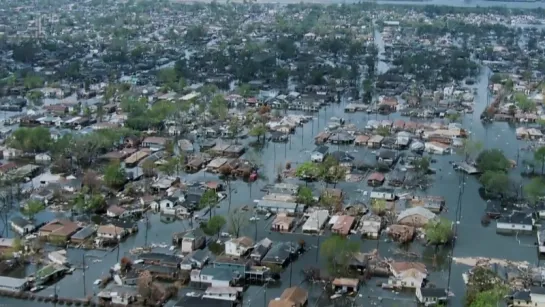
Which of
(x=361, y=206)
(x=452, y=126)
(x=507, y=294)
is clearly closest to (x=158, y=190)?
(x=361, y=206)

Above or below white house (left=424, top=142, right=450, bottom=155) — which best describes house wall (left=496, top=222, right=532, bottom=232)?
above

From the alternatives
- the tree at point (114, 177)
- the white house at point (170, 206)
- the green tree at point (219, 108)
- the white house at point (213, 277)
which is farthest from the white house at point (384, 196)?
the green tree at point (219, 108)

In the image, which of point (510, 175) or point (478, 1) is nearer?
point (510, 175)

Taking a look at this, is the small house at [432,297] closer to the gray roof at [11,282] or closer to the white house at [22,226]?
the gray roof at [11,282]

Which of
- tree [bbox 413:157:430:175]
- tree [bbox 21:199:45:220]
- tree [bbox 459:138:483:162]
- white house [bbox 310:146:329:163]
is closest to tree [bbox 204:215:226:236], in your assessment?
tree [bbox 21:199:45:220]

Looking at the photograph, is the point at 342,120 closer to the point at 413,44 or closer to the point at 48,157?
the point at 48,157

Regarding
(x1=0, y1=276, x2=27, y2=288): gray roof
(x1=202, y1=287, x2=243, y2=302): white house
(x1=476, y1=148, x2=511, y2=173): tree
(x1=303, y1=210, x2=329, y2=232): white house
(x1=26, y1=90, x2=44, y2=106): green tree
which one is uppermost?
(x1=476, y1=148, x2=511, y2=173): tree

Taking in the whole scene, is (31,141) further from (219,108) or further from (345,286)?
(345,286)

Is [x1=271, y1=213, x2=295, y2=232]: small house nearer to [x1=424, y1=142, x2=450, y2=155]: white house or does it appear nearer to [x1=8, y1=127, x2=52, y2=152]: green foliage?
[x1=424, y1=142, x2=450, y2=155]: white house
